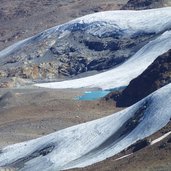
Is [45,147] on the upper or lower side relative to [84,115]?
upper

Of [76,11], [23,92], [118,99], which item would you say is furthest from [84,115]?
[76,11]

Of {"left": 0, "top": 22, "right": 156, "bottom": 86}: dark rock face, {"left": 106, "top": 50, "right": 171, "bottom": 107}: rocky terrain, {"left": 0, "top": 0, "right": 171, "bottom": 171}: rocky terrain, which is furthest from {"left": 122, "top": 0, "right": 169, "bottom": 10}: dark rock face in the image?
{"left": 106, "top": 50, "right": 171, "bottom": 107}: rocky terrain

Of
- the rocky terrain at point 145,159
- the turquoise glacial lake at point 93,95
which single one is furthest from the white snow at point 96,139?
the turquoise glacial lake at point 93,95

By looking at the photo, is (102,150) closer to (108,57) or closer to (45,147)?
(45,147)

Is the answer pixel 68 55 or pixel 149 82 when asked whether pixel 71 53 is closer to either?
pixel 68 55

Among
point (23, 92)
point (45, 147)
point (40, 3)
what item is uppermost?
point (45, 147)

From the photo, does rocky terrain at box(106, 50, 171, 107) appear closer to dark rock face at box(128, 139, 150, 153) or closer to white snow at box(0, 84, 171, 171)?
white snow at box(0, 84, 171, 171)

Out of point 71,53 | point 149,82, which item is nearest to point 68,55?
point 71,53
